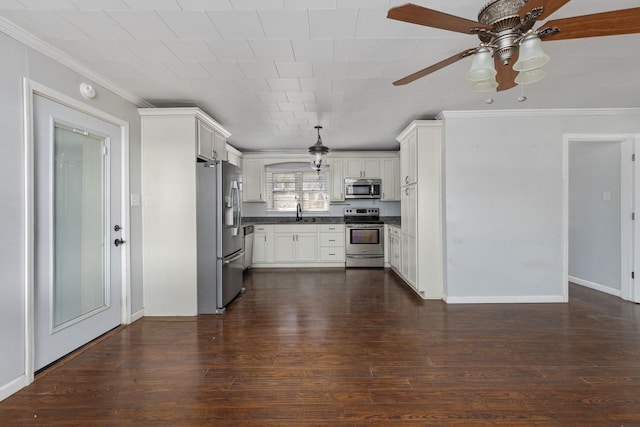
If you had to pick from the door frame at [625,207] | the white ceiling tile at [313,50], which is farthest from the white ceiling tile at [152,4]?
the door frame at [625,207]

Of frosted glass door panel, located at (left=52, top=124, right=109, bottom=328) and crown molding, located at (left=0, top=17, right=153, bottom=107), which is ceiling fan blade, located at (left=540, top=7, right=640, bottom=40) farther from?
frosted glass door panel, located at (left=52, top=124, right=109, bottom=328)

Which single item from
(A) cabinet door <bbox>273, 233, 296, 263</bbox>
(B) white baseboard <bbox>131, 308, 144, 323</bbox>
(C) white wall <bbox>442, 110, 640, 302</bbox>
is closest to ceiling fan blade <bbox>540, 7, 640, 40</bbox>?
(C) white wall <bbox>442, 110, 640, 302</bbox>

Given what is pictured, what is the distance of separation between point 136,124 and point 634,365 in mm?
4769

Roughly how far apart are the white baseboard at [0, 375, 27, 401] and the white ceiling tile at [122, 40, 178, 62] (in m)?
2.30

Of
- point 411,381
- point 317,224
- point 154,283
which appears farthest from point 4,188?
point 317,224

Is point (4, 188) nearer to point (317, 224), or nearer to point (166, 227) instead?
point (166, 227)

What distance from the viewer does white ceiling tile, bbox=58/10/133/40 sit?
177 centimetres

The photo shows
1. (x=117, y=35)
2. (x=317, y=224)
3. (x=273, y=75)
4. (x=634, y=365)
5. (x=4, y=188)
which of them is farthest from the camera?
(x=317, y=224)

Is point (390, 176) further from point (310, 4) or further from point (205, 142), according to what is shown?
point (310, 4)

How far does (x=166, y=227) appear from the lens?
3.29 meters

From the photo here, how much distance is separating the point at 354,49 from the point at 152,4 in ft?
4.17

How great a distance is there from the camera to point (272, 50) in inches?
85.7

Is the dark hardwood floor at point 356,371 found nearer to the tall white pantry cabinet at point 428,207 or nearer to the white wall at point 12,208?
the white wall at point 12,208

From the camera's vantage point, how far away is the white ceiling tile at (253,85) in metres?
2.68
